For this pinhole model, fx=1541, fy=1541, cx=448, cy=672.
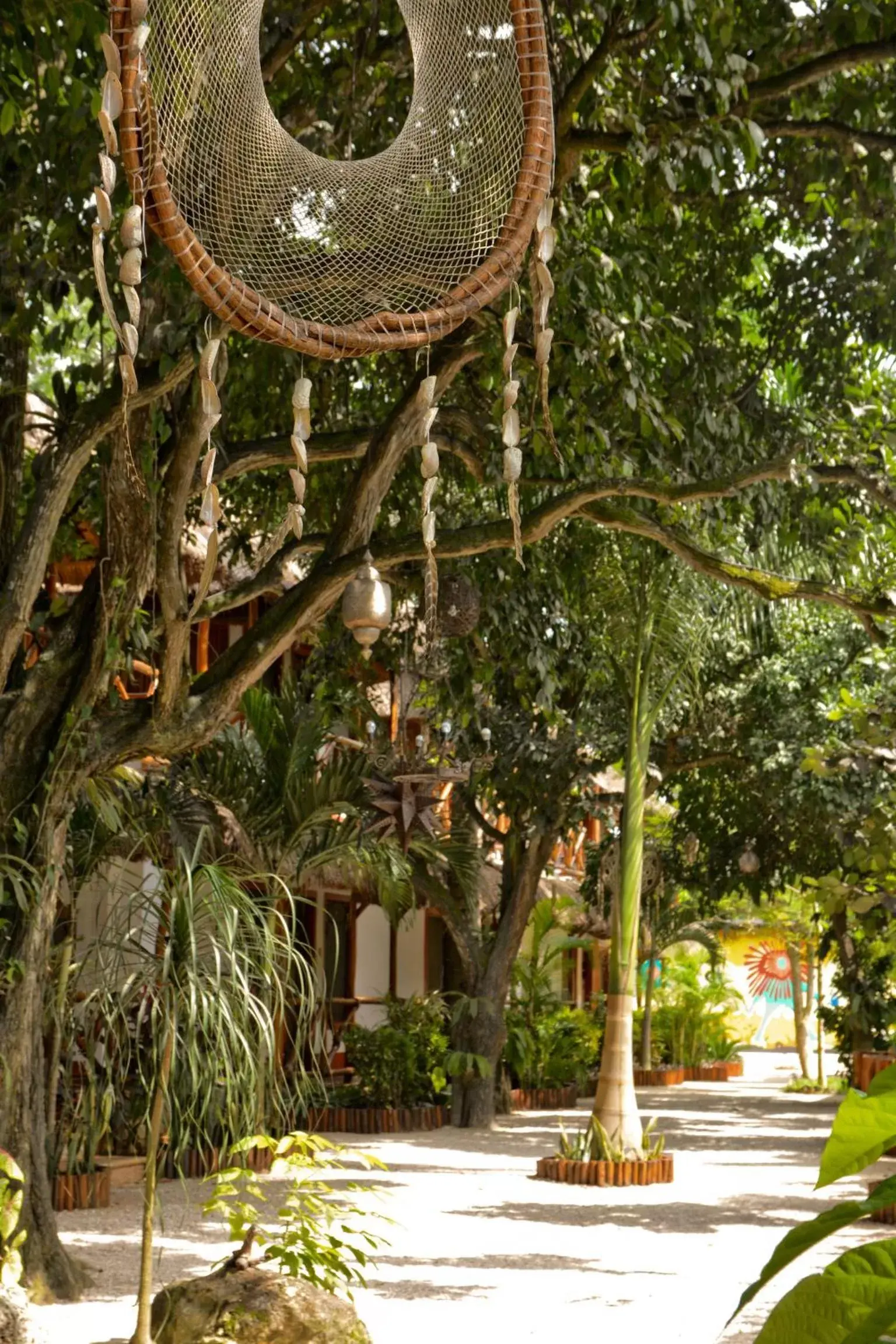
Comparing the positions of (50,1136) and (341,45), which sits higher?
(341,45)

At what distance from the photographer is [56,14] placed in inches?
182

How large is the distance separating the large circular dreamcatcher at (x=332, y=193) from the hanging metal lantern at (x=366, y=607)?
2134 millimetres

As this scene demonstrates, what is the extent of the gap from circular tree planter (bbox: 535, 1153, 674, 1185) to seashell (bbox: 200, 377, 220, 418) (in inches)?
389

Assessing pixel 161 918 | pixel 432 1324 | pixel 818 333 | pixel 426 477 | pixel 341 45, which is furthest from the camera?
pixel 818 333

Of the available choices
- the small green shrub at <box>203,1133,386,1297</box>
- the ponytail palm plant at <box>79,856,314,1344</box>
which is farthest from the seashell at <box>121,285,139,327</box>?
the small green shrub at <box>203,1133,386,1297</box>

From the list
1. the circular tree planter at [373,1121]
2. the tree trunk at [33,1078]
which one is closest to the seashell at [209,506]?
the tree trunk at [33,1078]

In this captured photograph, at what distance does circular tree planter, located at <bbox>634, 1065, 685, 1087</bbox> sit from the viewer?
23547mm

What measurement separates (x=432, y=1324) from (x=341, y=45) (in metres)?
5.43

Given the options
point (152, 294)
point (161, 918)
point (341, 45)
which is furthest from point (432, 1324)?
point (341, 45)

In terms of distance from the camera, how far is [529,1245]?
8.47 meters

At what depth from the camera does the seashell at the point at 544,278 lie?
2.42m

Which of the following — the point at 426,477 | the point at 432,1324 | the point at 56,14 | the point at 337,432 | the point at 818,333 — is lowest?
the point at 432,1324

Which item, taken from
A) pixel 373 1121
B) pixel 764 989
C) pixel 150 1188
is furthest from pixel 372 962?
pixel 764 989

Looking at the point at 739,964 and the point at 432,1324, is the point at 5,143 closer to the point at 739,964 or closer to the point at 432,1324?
the point at 432,1324
